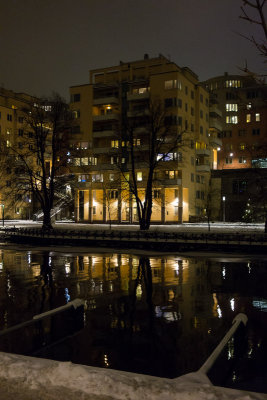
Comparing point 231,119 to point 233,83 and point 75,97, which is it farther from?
point 75,97

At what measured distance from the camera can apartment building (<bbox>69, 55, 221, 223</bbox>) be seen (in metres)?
63.3

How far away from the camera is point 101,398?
5203mm

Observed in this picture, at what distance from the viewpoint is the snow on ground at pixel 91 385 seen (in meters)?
5.01

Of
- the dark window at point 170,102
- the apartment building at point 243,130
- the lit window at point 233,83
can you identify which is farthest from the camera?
the lit window at point 233,83

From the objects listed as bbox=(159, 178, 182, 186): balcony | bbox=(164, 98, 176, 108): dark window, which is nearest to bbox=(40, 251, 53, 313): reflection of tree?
bbox=(159, 178, 182, 186): balcony

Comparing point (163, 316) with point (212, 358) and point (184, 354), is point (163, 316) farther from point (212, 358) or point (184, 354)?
point (212, 358)

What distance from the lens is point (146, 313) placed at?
11.2 metres

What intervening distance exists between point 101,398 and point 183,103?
62866mm

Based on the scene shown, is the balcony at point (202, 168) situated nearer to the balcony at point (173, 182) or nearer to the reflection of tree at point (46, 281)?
the balcony at point (173, 182)

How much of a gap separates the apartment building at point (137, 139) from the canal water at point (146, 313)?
139 feet

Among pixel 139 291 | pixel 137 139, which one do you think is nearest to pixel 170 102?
pixel 137 139

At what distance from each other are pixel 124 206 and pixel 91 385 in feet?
202

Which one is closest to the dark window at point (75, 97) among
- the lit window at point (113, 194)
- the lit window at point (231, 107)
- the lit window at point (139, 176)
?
the lit window at point (113, 194)

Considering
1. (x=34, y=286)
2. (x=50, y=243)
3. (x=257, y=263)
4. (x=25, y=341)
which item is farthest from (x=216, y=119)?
(x=25, y=341)
